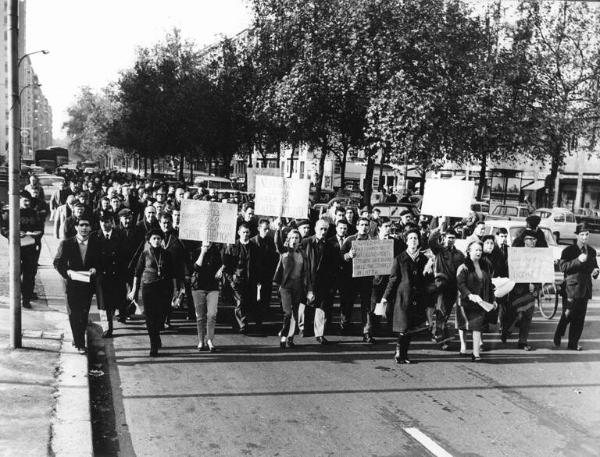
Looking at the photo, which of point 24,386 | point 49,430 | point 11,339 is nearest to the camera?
point 49,430

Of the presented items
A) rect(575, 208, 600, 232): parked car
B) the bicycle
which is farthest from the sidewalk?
rect(575, 208, 600, 232): parked car

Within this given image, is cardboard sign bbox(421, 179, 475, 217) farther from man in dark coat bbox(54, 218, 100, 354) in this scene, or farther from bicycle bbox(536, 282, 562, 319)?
man in dark coat bbox(54, 218, 100, 354)

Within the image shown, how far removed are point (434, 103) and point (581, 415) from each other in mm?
13926

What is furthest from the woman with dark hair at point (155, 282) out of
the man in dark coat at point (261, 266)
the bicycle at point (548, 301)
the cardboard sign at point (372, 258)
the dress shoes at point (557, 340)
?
the bicycle at point (548, 301)

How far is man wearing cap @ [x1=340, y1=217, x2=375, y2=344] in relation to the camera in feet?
31.1

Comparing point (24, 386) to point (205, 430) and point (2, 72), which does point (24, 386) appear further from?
point (2, 72)

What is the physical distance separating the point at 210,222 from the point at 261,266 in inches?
55.3

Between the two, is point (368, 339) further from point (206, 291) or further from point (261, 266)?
point (206, 291)

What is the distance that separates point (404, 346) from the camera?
828 centimetres

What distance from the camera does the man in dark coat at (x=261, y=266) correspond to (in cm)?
971

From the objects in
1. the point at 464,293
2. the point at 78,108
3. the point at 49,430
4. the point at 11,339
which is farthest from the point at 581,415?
the point at 78,108

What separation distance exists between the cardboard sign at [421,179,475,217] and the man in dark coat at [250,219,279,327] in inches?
120

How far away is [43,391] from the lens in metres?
6.33

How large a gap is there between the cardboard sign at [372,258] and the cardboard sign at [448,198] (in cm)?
226
